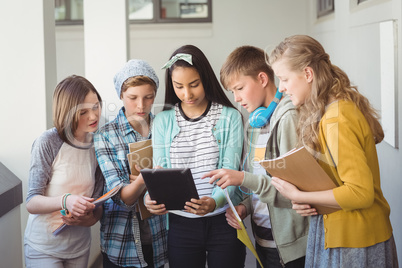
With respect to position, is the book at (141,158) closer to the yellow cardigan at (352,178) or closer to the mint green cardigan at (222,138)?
the mint green cardigan at (222,138)

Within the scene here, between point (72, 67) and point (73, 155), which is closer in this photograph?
point (73, 155)

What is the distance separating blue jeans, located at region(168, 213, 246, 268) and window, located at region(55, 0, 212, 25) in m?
5.46

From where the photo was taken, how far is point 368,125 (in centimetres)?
142

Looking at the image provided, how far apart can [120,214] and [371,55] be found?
1.70 metres

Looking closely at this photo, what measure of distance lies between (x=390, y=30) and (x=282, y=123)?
0.97m

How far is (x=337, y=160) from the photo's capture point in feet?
4.50

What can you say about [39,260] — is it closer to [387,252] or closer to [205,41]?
[387,252]

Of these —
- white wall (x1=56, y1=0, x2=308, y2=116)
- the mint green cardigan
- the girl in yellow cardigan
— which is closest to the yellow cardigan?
the girl in yellow cardigan

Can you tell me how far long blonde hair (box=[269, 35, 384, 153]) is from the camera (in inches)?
57.2

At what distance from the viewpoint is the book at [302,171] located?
54.4 inches

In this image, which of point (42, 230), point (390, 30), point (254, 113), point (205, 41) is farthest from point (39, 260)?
point (205, 41)

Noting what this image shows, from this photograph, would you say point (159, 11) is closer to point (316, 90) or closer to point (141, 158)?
point (141, 158)

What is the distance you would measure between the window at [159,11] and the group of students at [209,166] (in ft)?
17.0

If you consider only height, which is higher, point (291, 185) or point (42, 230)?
point (291, 185)
